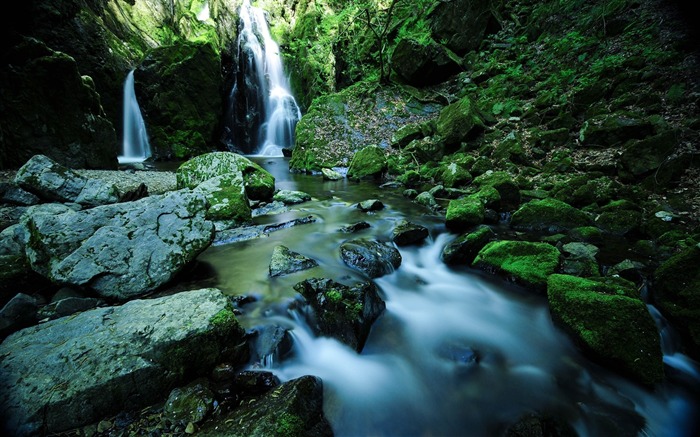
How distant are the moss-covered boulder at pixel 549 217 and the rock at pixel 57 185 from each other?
9.23 m

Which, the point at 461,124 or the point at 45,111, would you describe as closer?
the point at 45,111

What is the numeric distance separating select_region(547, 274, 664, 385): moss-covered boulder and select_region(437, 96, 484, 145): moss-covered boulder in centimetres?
848

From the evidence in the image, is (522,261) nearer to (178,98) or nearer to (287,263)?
(287,263)

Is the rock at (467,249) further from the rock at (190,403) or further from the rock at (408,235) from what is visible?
the rock at (190,403)

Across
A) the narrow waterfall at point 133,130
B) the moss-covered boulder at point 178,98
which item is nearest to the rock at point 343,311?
the narrow waterfall at point 133,130

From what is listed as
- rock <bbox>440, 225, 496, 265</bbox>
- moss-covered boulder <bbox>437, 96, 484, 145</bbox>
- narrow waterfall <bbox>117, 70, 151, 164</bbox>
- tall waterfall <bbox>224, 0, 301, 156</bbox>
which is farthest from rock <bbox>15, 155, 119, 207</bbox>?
tall waterfall <bbox>224, 0, 301, 156</bbox>

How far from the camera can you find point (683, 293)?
9.97ft

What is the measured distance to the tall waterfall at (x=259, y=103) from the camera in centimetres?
2452

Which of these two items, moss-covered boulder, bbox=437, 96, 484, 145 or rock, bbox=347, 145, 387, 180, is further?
rock, bbox=347, 145, 387, 180

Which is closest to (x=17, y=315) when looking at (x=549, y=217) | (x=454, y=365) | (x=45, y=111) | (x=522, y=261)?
(x=454, y=365)

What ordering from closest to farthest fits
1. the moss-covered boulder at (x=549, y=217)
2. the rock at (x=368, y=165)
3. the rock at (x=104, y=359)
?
the rock at (x=104, y=359) < the moss-covered boulder at (x=549, y=217) < the rock at (x=368, y=165)

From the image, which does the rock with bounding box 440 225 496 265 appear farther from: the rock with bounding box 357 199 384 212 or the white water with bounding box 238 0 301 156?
the white water with bounding box 238 0 301 156

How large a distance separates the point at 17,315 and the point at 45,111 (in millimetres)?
10801

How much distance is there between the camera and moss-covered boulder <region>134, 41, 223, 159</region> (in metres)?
19.2
